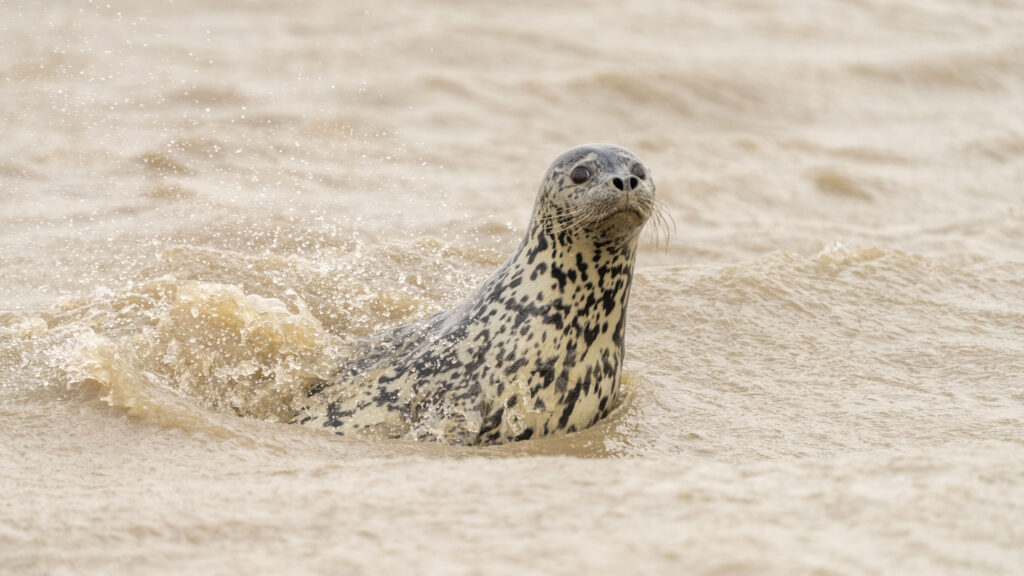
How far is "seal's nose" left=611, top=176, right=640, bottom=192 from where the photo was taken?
406 centimetres

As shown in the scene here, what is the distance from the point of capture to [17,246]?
6734mm

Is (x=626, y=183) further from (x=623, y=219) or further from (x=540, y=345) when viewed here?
(x=540, y=345)

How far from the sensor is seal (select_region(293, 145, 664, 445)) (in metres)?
4.13

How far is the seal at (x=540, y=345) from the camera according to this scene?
413 cm

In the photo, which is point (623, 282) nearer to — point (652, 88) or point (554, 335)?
point (554, 335)

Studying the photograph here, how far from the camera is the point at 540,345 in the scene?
4.21 m

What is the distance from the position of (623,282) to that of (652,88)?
23.9 ft

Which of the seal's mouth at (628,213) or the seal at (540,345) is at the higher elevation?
the seal's mouth at (628,213)

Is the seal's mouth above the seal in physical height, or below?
above

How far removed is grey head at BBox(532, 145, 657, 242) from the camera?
407cm

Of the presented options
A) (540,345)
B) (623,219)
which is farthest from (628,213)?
(540,345)

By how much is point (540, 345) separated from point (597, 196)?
1.91 ft

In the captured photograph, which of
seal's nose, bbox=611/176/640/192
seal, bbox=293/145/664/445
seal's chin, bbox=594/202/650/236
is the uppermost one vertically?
seal's nose, bbox=611/176/640/192

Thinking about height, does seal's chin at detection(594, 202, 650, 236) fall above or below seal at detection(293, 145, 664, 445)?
above
